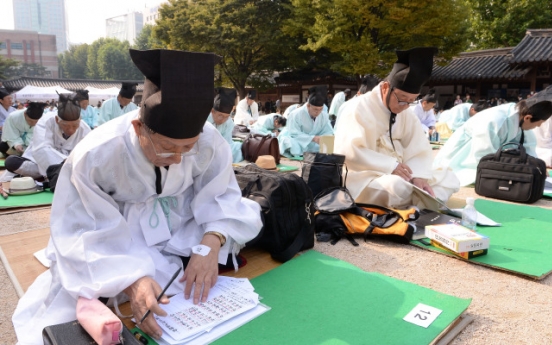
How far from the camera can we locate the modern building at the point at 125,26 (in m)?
122

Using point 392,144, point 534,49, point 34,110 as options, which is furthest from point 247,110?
point 534,49

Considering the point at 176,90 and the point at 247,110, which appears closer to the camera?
the point at 176,90

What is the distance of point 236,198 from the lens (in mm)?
2539

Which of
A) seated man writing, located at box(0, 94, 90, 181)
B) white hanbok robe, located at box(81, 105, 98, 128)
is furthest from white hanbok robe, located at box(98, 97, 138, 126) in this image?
seated man writing, located at box(0, 94, 90, 181)

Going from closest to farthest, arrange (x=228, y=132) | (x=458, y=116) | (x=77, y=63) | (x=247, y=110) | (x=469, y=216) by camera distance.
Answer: (x=469, y=216) < (x=228, y=132) < (x=458, y=116) < (x=247, y=110) < (x=77, y=63)

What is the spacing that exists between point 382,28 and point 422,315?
54.5ft

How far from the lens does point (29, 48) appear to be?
80.4m

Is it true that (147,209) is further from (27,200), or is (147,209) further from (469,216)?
(27,200)

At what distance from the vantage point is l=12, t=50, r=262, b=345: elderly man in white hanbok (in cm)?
190

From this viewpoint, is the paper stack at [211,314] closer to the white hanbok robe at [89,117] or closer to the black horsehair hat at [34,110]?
the black horsehair hat at [34,110]

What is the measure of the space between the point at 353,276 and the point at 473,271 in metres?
0.98

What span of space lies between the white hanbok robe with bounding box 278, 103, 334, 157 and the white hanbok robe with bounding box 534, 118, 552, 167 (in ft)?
13.1

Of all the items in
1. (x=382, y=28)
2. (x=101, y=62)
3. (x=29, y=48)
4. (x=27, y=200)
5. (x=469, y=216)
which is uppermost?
(x=29, y=48)

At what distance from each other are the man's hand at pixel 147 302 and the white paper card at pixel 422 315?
1.29 metres
